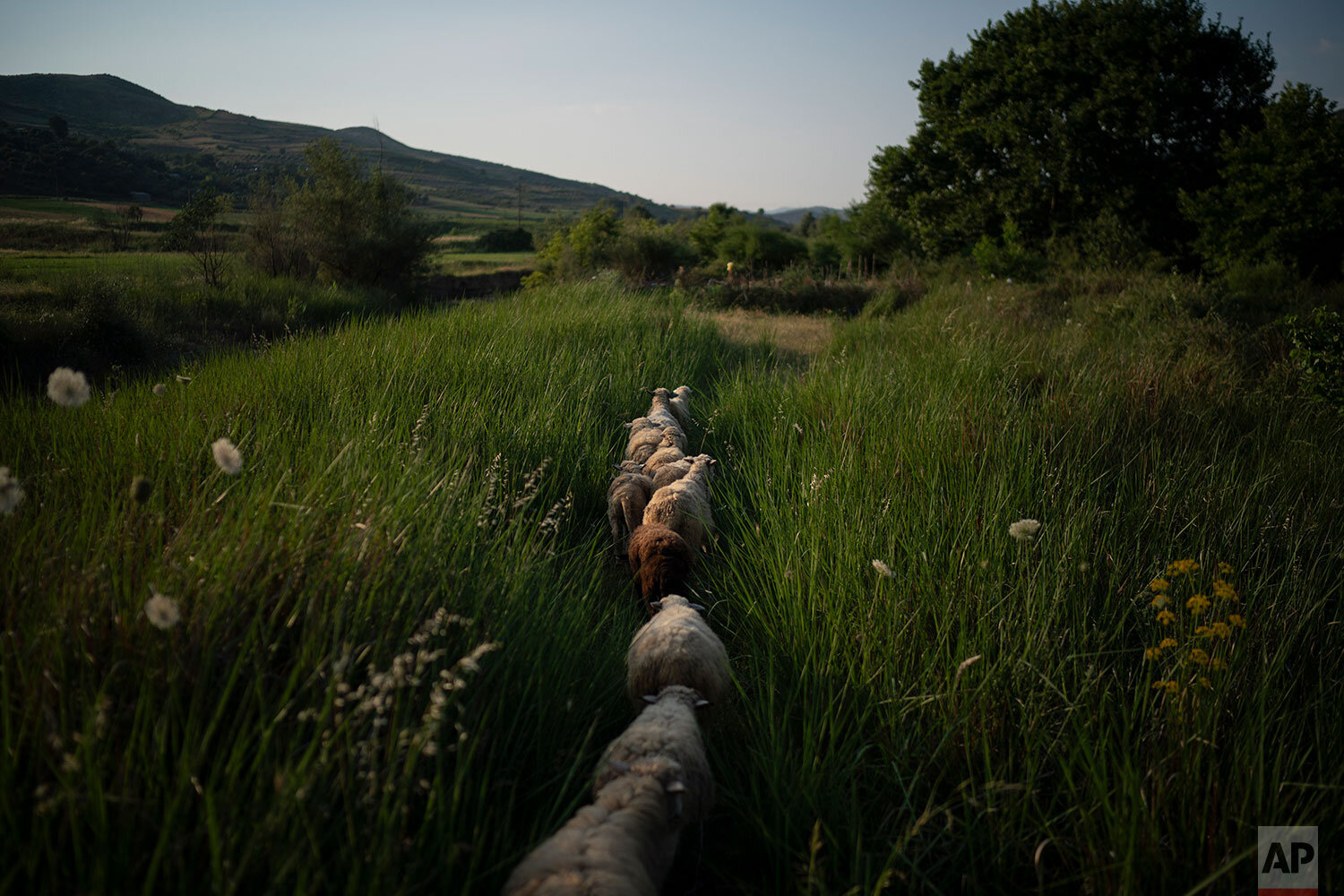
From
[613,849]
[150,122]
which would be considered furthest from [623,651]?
→ [150,122]

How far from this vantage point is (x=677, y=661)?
2.32 m

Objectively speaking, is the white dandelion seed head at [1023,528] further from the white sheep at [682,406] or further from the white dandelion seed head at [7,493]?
the white sheep at [682,406]

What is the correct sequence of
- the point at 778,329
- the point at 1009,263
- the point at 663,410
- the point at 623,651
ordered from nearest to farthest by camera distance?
1. the point at 623,651
2. the point at 663,410
3. the point at 778,329
4. the point at 1009,263

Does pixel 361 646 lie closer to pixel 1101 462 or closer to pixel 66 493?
pixel 66 493

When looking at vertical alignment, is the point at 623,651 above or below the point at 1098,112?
below

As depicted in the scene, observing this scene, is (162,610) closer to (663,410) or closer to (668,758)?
(668,758)

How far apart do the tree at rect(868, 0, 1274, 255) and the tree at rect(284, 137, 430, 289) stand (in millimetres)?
18762

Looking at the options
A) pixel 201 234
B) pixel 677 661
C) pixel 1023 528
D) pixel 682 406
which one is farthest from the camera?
pixel 201 234

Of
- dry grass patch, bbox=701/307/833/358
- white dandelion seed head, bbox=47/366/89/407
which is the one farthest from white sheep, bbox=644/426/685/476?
dry grass patch, bbox=701/307/833/358

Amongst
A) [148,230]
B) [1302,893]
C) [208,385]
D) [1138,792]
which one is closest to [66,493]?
[208,385]

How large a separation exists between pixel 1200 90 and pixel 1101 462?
24596mm

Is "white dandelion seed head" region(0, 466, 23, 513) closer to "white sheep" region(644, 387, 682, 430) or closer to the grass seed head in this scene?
the grass seed head

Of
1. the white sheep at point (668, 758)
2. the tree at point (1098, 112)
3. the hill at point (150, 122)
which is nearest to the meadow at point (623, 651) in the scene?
the white sheep at point (668, 758)

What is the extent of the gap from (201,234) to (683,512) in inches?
511
